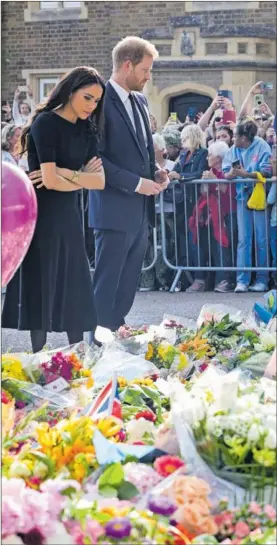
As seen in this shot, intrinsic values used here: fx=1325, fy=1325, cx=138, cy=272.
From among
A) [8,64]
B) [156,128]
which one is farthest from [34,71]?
[156,128]

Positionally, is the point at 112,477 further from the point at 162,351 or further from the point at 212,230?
the point at 212,230

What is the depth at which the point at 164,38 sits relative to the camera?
7879 millimetres

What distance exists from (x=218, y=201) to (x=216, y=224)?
169mm

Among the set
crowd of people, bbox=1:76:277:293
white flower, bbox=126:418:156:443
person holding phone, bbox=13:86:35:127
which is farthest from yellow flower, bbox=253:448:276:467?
crowd of people, bbox=1:76:277:293

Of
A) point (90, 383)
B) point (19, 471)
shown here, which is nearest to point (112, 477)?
point (19, 471)

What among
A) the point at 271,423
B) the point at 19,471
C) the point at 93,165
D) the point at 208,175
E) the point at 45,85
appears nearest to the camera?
the point at 271,423

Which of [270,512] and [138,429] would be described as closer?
[270,512]

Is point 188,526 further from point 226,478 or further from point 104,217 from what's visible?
point 104,217

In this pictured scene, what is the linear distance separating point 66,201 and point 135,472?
111 inches

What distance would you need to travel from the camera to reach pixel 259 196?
9.31m

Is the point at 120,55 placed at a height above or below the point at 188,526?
above

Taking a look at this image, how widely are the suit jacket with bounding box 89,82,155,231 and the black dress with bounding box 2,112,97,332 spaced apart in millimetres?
603

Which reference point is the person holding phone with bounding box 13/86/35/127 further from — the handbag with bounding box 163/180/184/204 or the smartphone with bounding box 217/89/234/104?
the smartphone with bounding box 217/89/234/104

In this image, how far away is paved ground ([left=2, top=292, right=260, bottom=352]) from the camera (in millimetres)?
7258
